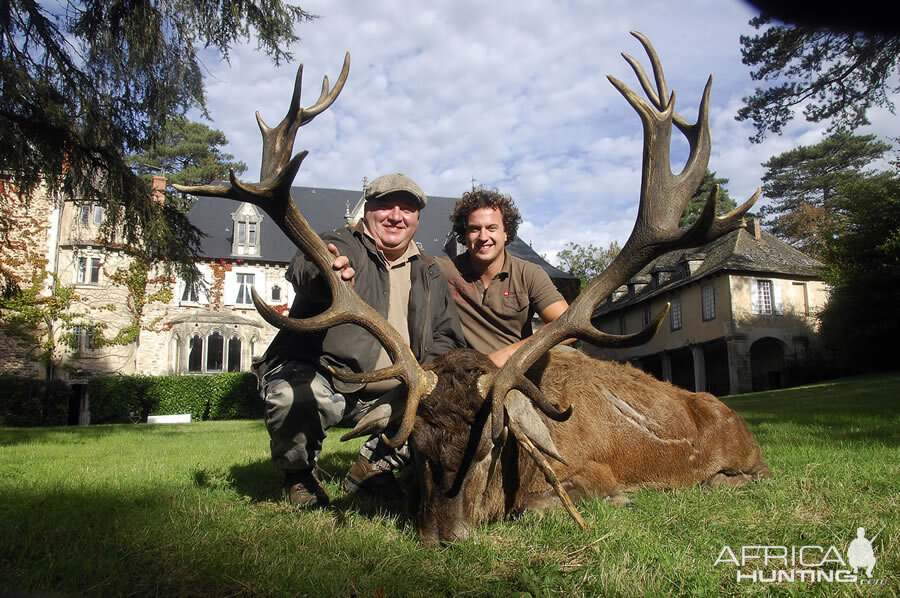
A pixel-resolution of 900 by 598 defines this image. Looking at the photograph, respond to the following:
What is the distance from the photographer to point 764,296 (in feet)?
108

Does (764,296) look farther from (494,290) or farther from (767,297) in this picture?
(494,290)

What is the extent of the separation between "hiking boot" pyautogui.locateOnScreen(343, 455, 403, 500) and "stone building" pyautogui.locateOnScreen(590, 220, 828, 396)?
2763 cm

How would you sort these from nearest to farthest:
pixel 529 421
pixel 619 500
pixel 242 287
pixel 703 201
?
pixel 529 421, pixel 619 500, pixel 242 287, pixel 703 201

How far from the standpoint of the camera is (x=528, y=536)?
3.31 metres

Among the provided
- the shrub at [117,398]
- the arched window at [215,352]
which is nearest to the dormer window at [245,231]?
the arched window at [215,352]

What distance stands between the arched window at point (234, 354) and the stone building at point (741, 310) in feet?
73.8

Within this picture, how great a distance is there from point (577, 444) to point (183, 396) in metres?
28.0

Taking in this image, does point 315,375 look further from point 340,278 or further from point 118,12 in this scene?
point 118,12

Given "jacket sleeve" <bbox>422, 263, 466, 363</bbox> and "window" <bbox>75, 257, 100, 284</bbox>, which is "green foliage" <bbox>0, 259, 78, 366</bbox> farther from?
"jacket sleeve" <bbox>422, 263, 466, 363</bbox>

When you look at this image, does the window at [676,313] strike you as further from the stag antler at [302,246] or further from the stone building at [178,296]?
the stag antler at [302,246]

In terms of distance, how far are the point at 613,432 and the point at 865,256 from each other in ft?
101

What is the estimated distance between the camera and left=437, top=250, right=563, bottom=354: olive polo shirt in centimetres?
556

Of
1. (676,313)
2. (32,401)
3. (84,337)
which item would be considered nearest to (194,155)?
(84,337)

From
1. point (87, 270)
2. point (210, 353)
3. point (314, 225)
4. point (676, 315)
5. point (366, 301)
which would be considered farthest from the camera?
point (314, 225)
